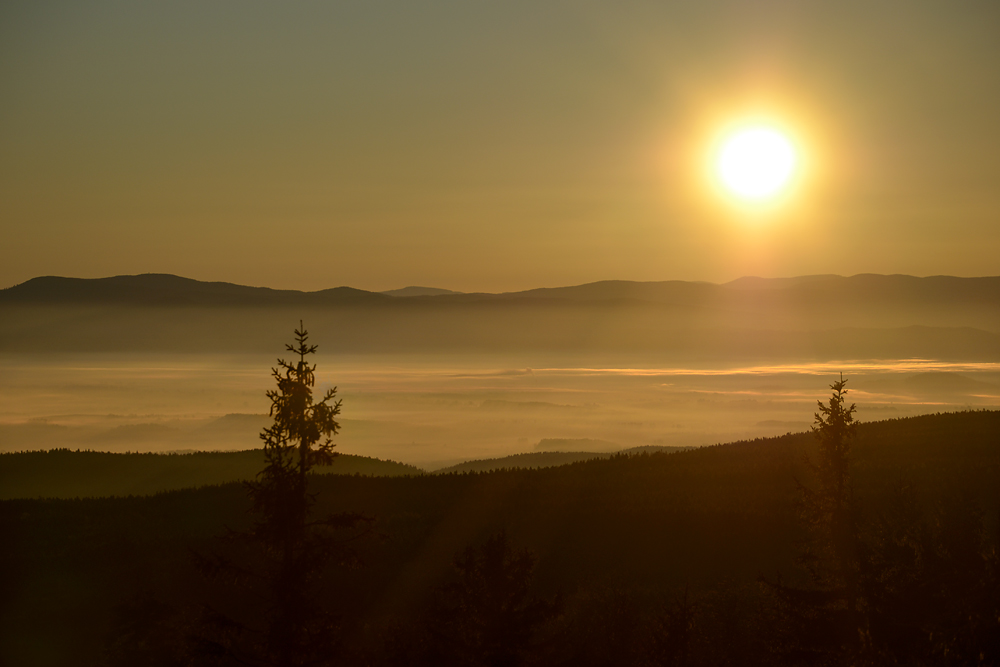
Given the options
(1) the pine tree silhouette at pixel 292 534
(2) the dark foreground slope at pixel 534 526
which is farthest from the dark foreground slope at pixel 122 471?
(1) the pine tree silhouette at pixel 292 534

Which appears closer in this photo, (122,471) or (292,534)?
(292,534)

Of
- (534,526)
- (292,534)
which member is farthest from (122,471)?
(292,534)

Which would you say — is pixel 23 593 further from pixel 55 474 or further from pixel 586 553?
pixel 55 474

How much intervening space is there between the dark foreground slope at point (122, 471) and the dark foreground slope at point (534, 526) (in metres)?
39.5

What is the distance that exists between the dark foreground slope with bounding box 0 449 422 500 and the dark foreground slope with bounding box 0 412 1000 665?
3948 cm

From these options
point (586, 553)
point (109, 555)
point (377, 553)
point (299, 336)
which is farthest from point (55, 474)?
point (299, 336)

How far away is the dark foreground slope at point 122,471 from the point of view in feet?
377

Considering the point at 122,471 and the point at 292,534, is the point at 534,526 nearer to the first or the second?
the point at 292,534

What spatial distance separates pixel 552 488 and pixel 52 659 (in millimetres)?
33821

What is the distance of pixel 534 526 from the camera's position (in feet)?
184

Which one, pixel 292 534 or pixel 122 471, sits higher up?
pixel 292 534

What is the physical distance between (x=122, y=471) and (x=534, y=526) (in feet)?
286

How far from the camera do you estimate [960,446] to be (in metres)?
58.7

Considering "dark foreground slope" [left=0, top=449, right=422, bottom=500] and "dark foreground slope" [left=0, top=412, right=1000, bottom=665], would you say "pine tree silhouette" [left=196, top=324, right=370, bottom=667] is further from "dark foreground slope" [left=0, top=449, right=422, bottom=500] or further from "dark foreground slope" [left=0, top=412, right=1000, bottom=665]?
"dark foreground slope" [left=0, top=449, right=422, bottom=500]
